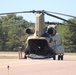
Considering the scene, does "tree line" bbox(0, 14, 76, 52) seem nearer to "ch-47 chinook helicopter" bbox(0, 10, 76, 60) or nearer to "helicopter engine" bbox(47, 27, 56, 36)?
"ch-47 chinook helicopter" bbox(0, 10, 76, 60)

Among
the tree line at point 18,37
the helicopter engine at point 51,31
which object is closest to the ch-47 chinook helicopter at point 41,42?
the helicopter engine at point 51,31

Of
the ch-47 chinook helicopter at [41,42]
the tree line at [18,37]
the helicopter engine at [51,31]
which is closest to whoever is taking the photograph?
the ch-47 chinook helicopter at [41,42]

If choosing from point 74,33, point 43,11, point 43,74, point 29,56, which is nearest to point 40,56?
point 29,56

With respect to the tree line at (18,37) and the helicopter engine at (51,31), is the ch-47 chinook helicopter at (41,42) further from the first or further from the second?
the tree line at (18,37)

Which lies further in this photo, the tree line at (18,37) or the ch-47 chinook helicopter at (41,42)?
the tree line at (18,37)

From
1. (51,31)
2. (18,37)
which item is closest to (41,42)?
(51,31)

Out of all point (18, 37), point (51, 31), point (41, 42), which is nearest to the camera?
point (51, 31)

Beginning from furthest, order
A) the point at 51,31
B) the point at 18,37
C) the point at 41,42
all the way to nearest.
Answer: the point at 18,37, the point at 41,42, the point at 51,31

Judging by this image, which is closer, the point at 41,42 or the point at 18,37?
the point at 41,42

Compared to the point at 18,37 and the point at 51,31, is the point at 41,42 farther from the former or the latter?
the point at 18,37

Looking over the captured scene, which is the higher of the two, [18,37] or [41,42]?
[18,37]

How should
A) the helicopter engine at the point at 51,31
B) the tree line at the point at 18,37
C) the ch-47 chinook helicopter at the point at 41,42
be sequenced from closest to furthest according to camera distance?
the ch-47 chinook helicopter at the point at 41,42
the helicopter engine at the point at 51,31
the tree line at the point at 18,37

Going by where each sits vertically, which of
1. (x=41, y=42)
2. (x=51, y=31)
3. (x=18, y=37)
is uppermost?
(x=51, y=31)

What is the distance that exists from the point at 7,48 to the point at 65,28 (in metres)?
17.6
